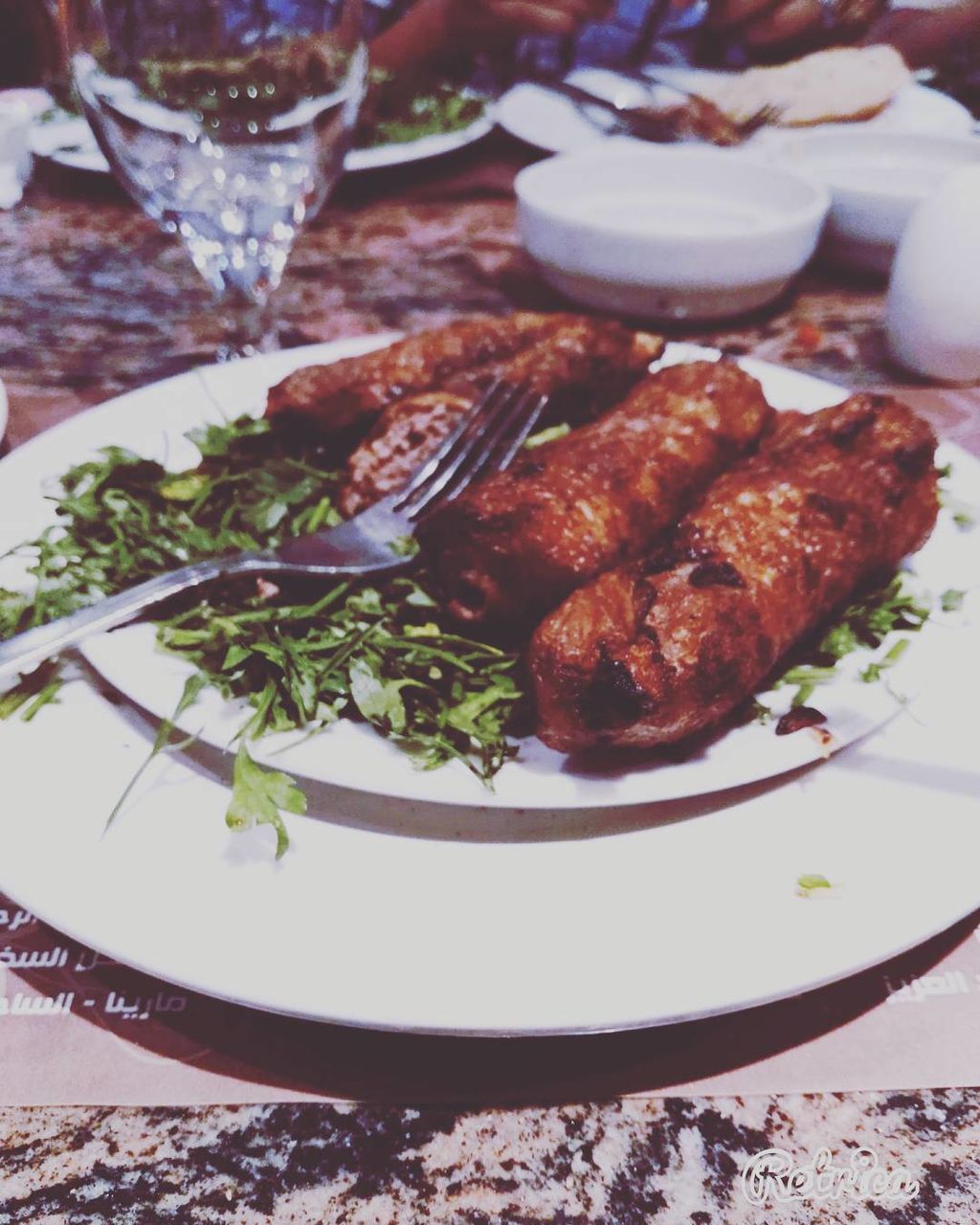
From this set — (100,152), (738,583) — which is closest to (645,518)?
(738,583)

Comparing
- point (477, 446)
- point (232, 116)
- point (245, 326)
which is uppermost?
point (232, 116)

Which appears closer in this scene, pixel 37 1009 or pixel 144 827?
pixel 37 1009

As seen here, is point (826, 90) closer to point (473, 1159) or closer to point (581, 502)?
point (581, 502)

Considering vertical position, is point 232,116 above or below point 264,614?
above

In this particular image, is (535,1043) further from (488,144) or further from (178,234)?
(488,144)

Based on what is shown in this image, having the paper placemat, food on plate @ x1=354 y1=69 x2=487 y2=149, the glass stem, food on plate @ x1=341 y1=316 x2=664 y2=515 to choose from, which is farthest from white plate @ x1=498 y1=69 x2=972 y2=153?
the paper placemat

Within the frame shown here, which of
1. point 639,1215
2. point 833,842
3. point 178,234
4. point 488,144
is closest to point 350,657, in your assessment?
point 833,842

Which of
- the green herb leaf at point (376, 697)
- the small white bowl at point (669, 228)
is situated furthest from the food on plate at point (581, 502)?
the small white bowl at point (669, 228)
